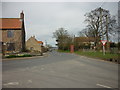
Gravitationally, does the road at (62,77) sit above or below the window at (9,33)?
below

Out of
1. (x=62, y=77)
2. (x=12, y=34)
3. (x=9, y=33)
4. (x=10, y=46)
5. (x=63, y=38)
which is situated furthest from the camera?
(x=63, y=38)

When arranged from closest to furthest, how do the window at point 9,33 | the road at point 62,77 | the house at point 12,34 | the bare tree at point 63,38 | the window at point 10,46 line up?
the road at point 62,77, the window at point 10,46, the house at point 12,34, the window at point 9,33, the bare tree at point 63,38

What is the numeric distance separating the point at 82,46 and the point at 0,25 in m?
35.6

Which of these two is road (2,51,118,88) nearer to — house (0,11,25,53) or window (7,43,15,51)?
window (7,43,15,51)

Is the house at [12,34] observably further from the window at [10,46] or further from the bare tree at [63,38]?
the bare tree at [63,38]

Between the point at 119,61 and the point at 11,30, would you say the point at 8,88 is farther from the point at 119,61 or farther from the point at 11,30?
the point at 11,30

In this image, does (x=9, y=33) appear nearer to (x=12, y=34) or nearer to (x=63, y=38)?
(x=12, y=34)

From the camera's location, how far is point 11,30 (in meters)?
46.8

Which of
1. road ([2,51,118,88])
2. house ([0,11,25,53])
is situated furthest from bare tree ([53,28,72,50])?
road ([2,51,118,88])

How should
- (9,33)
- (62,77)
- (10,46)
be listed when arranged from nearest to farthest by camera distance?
(62,77), (10,46), (9,33)

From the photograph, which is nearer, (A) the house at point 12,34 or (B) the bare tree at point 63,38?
(A) the house at point 12,34

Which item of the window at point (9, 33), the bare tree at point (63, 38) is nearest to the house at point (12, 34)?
the window at point (9, 33)

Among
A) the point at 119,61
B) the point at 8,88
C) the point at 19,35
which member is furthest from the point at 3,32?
the point at 8,88

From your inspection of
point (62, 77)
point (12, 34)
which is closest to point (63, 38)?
point (12, 34)
